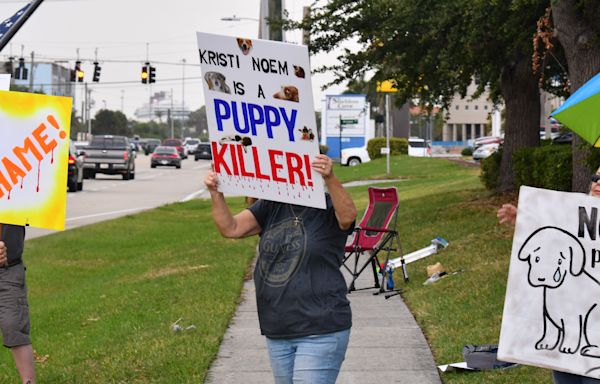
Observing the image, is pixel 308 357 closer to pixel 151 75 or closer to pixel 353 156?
pixel 151 75

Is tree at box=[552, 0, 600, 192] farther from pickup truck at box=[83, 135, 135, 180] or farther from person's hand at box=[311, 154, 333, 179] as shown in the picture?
pickup truck at box=[83, 135, 135, 180]

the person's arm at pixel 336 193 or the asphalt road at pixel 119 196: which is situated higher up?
the person's arm at pixel 336 193

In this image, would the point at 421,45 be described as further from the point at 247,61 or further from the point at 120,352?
the point at 247,61

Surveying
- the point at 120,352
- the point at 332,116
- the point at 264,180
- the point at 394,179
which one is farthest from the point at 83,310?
the point at 332,116

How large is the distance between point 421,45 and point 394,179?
896 inches

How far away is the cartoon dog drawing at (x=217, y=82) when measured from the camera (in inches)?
190

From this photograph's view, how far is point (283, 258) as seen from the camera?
4719 millimetres

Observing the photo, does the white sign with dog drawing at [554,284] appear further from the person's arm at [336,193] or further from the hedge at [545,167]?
the hedge at [545,167]

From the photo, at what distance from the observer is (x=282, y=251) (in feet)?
15.5

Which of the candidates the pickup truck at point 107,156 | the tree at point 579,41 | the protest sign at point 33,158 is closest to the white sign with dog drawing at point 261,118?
the protest sign at point 33,158

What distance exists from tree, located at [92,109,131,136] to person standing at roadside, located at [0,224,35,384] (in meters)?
154

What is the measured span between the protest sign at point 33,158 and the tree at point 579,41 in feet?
26.8

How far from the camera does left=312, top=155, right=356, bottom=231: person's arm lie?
15.2 feet

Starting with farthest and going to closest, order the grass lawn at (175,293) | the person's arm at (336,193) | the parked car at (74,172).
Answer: the parked car at (74,172) < the grass lawn at (175,293) < the person's arm at (336,193)
